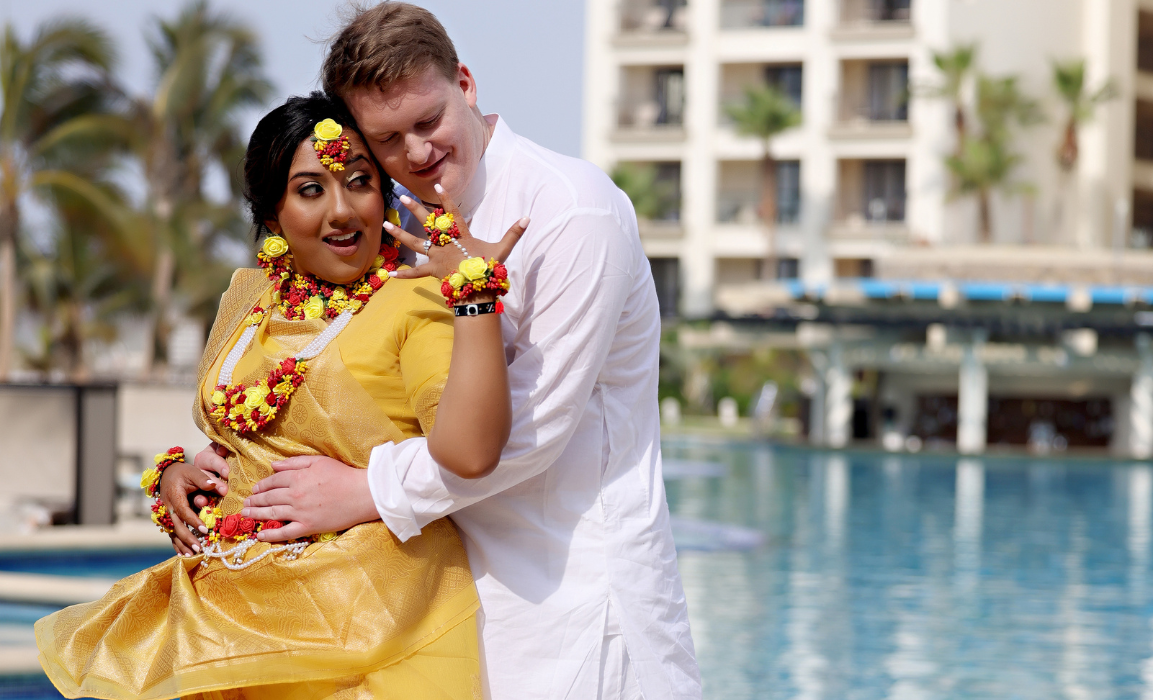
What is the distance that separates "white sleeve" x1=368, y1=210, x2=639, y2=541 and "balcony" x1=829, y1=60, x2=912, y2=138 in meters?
33.8

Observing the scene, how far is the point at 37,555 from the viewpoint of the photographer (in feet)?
26.9

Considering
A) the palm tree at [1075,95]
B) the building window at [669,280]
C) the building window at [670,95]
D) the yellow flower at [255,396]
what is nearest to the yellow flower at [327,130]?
the yellow flower at [255,396]

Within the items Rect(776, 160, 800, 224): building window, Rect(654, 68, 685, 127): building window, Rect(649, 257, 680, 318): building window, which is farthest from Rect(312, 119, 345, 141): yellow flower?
Rect(654, 68, 685, 127): building window

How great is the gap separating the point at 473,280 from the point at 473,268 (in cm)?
2

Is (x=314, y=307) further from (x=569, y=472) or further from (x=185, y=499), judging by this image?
(x=569, y=472)

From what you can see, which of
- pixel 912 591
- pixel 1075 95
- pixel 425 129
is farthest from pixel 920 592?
pixel 1075 95

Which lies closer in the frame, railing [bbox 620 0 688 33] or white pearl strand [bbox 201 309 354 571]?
white pearl strand [bbox 201 309 354 571]

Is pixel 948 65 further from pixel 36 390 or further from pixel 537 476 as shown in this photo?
pixel 537 476

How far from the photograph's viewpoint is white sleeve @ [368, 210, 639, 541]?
5.87 feet

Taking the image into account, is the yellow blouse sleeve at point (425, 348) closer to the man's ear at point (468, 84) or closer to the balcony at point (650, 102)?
the man's ear at point (468, 84)

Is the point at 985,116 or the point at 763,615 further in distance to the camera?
the point at 985,116

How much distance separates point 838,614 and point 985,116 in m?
27.0

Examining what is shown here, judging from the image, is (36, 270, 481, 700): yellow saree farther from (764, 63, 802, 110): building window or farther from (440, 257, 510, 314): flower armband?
(764, 63, 802, 110): building window

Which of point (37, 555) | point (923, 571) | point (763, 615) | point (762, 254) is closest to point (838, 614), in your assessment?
point (763, 615)
